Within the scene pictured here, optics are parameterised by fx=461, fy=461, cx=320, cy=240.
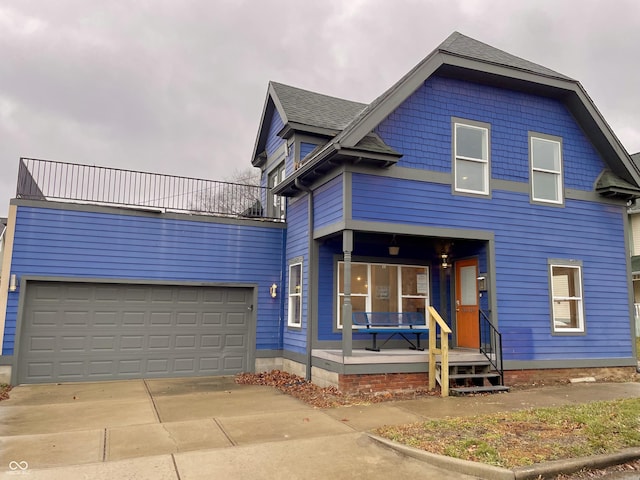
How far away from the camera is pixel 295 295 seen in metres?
11.2

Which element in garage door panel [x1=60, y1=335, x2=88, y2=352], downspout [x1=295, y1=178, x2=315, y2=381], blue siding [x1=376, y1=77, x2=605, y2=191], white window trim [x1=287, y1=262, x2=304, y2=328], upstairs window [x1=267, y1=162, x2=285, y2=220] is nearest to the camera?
blue siding [x1=376, y1=77, x2=605, y2=191]

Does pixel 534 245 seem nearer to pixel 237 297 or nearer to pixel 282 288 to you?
pixel 282 288

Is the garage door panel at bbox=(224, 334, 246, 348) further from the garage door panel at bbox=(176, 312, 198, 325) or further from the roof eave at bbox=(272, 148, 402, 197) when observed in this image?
the roof eave at bbox=(272, 148, 402, 197)

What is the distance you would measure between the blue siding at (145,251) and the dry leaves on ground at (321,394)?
1.61 m

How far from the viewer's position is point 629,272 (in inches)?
450

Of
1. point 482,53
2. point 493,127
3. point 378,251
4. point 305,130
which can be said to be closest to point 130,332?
point 378,251

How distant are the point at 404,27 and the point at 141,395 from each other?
22.1 metres

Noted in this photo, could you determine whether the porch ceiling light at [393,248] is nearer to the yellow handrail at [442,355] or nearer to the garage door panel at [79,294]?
the yellow handrail at [442,355]

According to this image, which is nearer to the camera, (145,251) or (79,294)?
(79,294)

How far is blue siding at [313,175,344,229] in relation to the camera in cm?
904

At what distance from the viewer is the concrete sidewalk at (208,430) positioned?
4.63 m

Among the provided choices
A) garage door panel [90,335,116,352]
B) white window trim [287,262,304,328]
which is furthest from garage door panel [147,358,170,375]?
white window trim [287,262,304,328]

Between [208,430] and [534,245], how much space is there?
810 cm

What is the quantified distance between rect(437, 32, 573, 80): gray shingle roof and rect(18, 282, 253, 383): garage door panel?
297 inches
